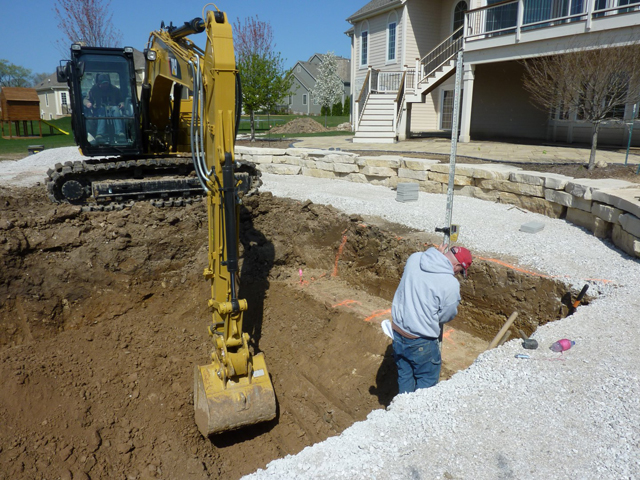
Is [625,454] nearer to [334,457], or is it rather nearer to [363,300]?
[334,457]

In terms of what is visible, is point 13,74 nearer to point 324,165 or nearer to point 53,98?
point 53,98

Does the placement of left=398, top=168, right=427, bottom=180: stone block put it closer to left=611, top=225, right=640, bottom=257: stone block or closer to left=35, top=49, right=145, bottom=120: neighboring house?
left=611, top=225, right=640, bottom=257: stone block

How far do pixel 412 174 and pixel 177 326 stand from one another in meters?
6.42

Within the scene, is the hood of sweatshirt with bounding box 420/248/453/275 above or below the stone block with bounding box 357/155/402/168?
below

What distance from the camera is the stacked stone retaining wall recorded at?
271 inches

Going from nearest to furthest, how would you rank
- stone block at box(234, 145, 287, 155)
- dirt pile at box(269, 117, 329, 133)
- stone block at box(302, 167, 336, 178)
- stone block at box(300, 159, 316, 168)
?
stone block at box(302, 167, 336, 178) < stone block at box(300, 159, 316, 168) < stone block at box(234, 145, 287, 155) < dirt pile at box(269, 117, 329, 133)

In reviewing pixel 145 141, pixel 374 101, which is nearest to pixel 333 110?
pixel 374 101

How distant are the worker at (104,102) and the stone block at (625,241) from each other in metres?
8.57

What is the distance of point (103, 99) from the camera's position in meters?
8.88

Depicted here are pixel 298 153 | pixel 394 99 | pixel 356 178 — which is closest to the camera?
pixel 356 178

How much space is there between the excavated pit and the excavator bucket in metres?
0.71

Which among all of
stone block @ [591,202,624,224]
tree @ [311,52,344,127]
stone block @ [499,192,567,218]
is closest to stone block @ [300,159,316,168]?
stone block @ [499,192,567,218]

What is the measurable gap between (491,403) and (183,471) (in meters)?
3.28

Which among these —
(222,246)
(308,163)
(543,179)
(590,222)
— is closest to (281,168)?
(308,163)
